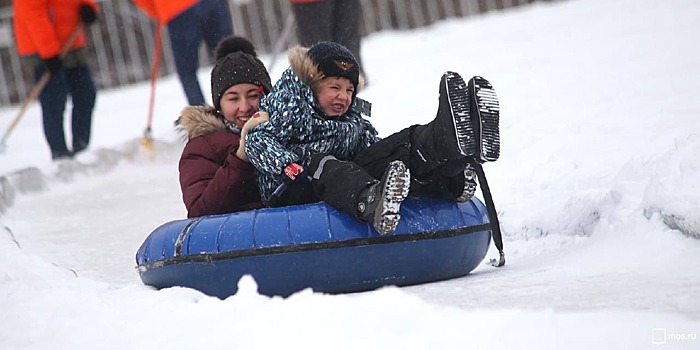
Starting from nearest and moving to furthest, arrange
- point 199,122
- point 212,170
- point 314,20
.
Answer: point 212,170 → point 199,122 → point 314,20

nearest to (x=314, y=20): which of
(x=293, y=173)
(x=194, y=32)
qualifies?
(x=194, y=32)

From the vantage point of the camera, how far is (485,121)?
9.34ft

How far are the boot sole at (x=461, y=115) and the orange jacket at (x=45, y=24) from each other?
4.64 meters

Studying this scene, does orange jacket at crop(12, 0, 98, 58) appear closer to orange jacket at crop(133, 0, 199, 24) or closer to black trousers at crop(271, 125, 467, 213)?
orange jacket at crop(133, 0, 199, 24)

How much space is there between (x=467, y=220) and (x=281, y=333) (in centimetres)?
118

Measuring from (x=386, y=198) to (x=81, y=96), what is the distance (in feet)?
15.1

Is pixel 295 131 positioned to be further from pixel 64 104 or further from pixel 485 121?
pixel 64 104

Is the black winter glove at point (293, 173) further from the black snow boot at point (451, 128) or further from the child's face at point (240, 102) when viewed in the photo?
the child's face at point (240, 102)

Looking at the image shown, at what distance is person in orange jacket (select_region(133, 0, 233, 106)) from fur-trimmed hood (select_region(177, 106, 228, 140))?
7.94 ft

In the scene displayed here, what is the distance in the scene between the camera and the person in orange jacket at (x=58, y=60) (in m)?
6.74

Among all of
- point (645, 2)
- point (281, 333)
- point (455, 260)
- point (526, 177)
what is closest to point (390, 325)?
point (281, 333)

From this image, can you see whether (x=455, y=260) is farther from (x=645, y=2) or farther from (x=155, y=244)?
(x=645, y=2)

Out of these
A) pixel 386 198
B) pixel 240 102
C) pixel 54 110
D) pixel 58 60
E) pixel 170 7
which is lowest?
pixel 386 198

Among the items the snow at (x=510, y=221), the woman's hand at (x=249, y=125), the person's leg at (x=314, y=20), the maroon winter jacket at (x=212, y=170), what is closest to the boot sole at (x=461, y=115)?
the snow at (x=510, y=221)
